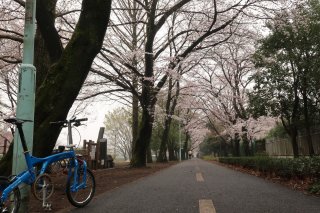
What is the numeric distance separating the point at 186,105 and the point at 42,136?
29.9 m

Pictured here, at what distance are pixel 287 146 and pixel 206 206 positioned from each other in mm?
27850

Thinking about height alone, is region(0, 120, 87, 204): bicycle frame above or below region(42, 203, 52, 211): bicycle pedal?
above

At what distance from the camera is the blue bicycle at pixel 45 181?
401cm

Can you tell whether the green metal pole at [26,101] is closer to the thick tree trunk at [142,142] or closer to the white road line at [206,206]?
the white road line at [206,206]

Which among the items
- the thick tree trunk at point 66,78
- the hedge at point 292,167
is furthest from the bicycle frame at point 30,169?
the hedge at point 292,167

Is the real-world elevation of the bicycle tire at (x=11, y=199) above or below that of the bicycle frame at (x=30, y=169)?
below

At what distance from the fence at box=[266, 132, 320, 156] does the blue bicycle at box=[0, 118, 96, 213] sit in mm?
19776

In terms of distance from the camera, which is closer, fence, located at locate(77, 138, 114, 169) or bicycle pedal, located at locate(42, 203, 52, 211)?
bicycle pedal, located at locate(42, 203, 52, 211)

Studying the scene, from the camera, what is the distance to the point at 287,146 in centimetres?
3019

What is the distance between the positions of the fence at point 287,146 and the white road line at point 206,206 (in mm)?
18747

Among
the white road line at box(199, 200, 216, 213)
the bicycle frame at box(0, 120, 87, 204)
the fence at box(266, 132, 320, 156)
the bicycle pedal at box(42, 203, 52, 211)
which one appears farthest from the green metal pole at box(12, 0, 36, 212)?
the fence at box(266, 132, 320, 156)

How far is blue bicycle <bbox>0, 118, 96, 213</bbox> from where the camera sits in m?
4.01

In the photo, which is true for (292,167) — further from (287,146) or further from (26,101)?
(287,146)

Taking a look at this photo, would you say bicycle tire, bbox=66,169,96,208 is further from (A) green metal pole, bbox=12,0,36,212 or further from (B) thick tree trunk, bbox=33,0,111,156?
(B) thick tree trunk, bbox=33,0,111,156
